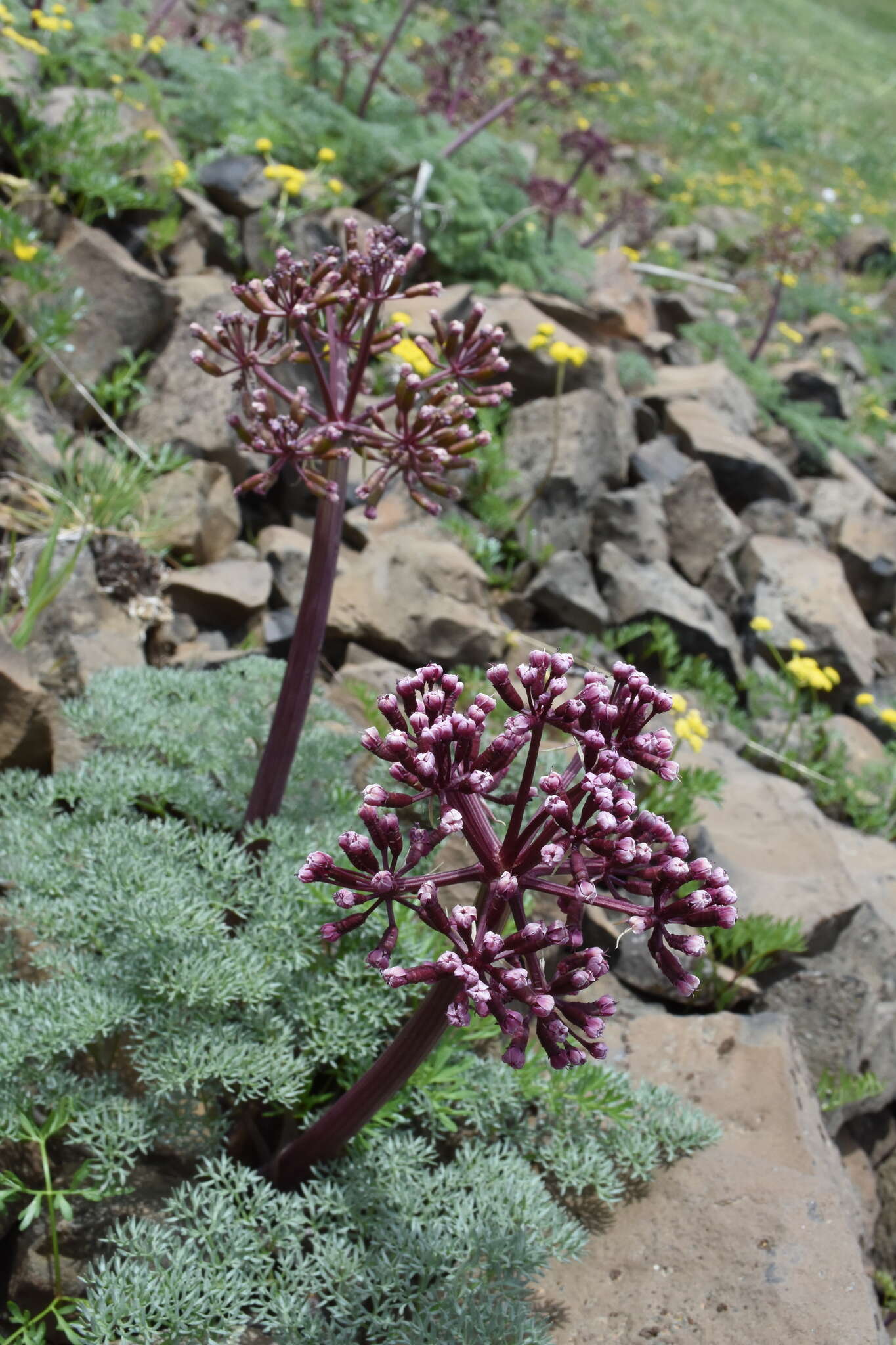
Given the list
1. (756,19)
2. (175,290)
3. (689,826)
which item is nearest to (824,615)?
(689,826)

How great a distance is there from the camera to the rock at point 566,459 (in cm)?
774

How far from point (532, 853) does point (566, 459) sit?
6.06 meters

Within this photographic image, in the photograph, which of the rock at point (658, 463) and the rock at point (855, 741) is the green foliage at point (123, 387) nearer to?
the rock at point (658, 463)

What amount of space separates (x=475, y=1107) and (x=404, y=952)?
21.7 inches

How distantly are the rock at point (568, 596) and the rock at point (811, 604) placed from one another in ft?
5.46

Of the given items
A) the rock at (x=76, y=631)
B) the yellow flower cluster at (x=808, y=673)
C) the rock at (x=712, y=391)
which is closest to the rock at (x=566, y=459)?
the rock at (x=712, y=391)

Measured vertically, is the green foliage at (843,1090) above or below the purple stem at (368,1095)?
below

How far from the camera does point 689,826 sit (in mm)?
5227

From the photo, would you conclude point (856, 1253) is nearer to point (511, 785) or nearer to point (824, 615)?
point (511, 785)

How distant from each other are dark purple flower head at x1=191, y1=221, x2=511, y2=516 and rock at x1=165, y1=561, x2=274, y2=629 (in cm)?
270

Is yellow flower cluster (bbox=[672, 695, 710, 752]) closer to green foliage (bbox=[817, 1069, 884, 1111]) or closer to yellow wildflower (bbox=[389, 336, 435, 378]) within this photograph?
green foliage (bbox=[817, 1069, 884, 1111])

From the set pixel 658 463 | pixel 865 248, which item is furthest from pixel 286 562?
Answer: pixel 865 248

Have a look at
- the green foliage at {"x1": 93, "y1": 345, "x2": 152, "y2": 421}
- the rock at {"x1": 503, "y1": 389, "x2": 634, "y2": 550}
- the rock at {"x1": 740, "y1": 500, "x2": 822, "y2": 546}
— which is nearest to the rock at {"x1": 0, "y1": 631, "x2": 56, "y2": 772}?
the green foliage at {"x1": 93, "y1": 345, "x2": 152, "y2": 421}

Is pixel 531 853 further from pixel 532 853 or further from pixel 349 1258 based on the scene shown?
pixel 349 1258
